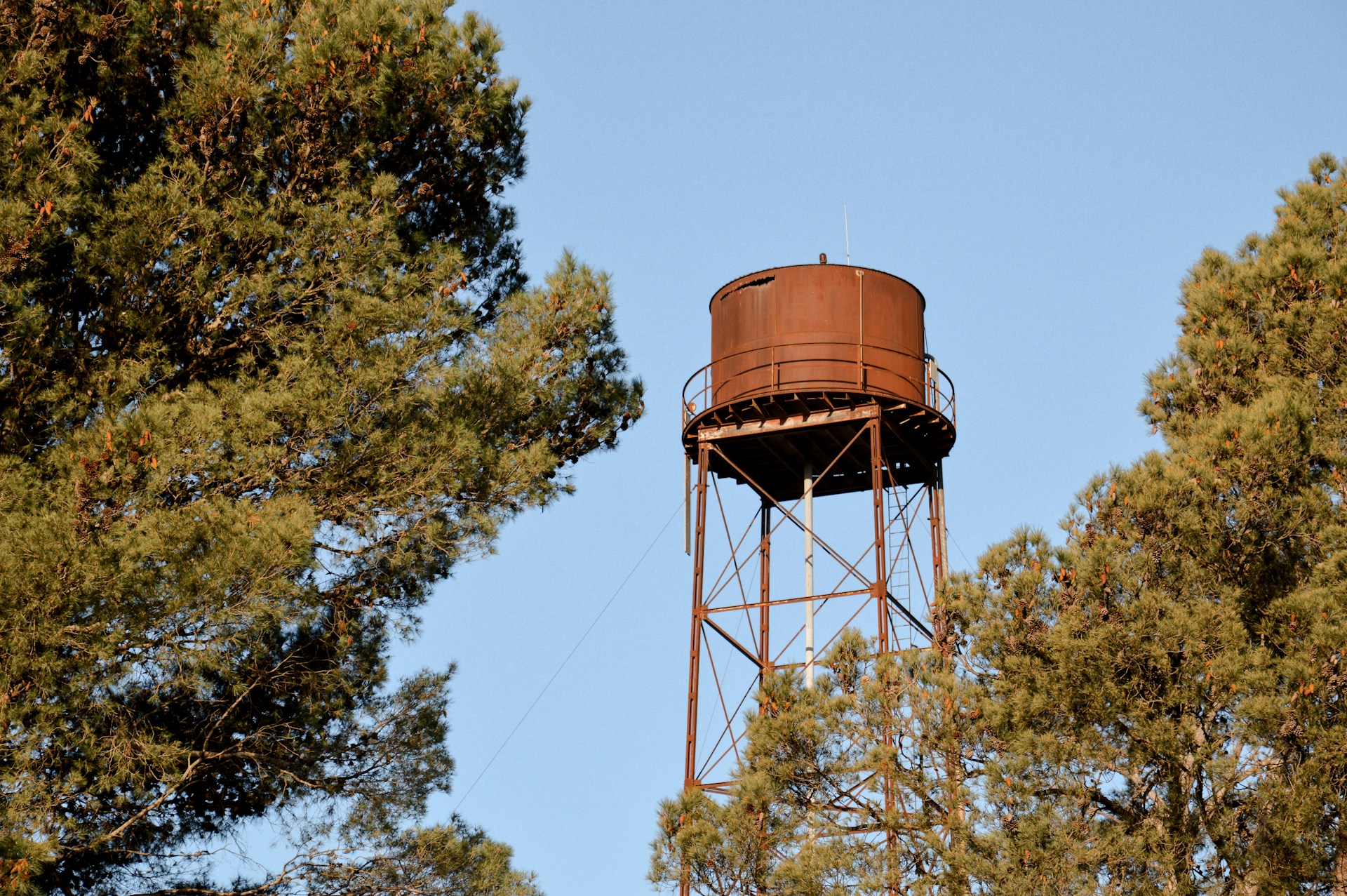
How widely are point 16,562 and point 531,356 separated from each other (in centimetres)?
427

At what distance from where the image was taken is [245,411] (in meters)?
10.3

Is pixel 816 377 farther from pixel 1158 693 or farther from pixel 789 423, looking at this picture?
pixel 1158 693

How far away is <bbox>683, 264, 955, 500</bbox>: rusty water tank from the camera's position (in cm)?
1662

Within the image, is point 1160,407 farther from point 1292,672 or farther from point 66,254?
point 66,254

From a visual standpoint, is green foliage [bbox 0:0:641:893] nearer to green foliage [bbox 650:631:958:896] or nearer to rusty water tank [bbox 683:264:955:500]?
green foliage [bbox 650:631:958:896]

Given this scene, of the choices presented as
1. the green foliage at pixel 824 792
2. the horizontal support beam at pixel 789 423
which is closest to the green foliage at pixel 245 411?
the green foliage at pixel 824 792

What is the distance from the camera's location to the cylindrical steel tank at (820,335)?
16.8 meters

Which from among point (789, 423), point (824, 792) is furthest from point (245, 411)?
point (789, 423)

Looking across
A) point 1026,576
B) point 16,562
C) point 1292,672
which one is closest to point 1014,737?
point 1026,576

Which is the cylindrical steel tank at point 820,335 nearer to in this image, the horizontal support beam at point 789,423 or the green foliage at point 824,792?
the horizontal support beam at point 789,423

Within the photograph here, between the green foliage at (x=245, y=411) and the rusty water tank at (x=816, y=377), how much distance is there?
4111mm

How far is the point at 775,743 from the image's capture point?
11.6m

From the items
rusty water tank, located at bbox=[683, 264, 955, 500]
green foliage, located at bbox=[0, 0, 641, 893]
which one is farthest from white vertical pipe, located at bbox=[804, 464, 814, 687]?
green foliage, located at bbox=[0, 0, 641, 893]

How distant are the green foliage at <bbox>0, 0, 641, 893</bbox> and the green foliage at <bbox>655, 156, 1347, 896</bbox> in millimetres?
2772
